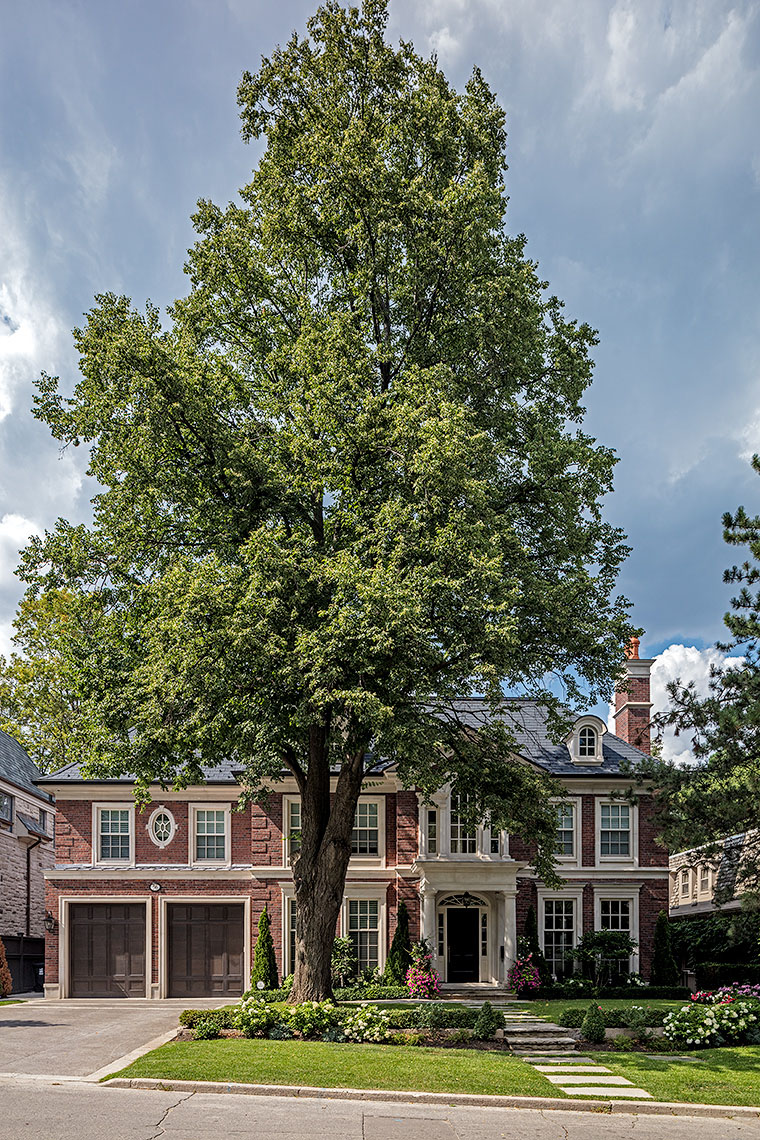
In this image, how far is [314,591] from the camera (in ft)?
57.9

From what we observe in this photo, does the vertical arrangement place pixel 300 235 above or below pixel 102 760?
above

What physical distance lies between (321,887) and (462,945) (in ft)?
41.5

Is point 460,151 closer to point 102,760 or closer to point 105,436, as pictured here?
point 105,436

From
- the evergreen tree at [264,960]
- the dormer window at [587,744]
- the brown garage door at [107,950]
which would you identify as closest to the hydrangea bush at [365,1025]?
the evergreen tree at [264,960]

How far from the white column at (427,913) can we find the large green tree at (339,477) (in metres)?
9.24

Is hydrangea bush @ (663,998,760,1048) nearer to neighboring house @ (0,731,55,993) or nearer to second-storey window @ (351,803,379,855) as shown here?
second-storey window @ (351,803,379,855)

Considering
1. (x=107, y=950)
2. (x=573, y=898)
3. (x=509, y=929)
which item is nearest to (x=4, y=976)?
(x=107, y=950)

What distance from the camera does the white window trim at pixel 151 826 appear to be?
30.0 metres

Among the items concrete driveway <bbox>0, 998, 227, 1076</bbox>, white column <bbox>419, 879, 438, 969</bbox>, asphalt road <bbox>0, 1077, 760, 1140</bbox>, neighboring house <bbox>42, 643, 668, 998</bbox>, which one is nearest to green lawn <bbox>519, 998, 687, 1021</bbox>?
neighboring house <bbox>42, 643, 668, 998</bbox>

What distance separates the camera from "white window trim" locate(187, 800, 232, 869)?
29906 millimetres

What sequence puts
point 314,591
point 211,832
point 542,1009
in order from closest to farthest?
point 314,591
point 542,1009
point 211,832

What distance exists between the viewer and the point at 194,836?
98.6 feet

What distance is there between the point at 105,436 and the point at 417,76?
9.83 meters

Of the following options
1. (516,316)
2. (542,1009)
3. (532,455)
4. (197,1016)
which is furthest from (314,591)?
(542,1009)
